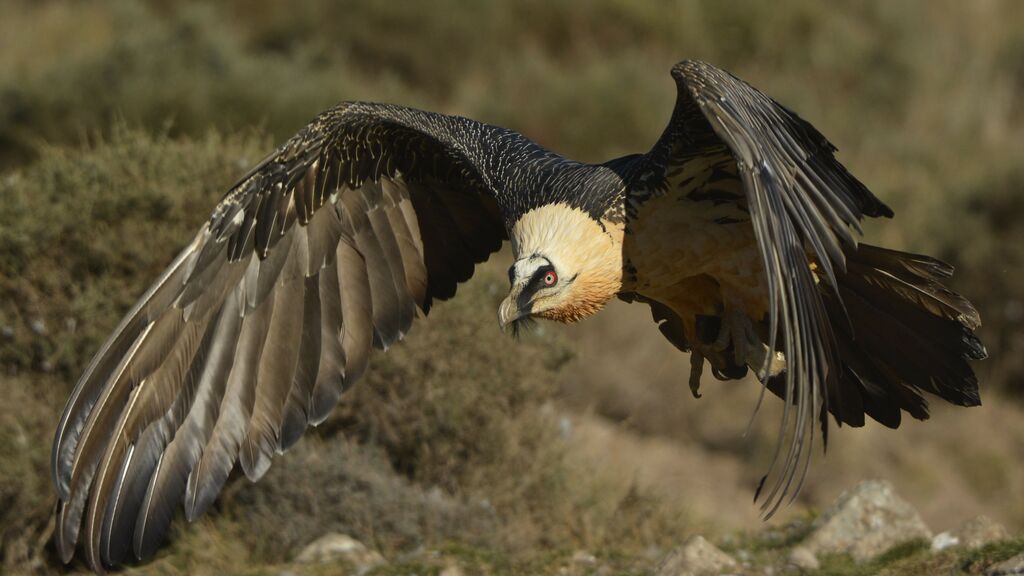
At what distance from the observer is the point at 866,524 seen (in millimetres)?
6660

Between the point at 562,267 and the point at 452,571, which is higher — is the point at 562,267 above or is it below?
above

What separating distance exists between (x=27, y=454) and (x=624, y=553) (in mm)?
3040

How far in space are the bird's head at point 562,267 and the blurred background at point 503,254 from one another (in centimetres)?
146

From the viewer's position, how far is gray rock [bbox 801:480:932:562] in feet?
21.5

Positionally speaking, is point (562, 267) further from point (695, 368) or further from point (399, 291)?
point (399, 291)

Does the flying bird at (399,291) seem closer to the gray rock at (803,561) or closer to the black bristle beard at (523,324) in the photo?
the black bristle beard at (523,324)

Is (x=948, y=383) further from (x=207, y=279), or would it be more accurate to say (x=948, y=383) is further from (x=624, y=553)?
(x=207, y=279)

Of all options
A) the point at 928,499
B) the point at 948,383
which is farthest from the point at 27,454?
the point at 928,499

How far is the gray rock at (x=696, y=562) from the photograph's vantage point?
5961 millimetres

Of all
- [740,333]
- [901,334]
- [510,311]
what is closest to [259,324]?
[510,311]

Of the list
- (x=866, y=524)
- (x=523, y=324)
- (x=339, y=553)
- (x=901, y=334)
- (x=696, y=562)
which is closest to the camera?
Result: (x=523, y=324)

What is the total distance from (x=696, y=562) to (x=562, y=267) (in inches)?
53.9

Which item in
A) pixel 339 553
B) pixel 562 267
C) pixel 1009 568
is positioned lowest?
pixel 339 553

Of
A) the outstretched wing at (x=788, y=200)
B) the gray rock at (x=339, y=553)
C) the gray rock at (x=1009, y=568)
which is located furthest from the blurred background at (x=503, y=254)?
the outstretched wing at (x=788, y=200)
